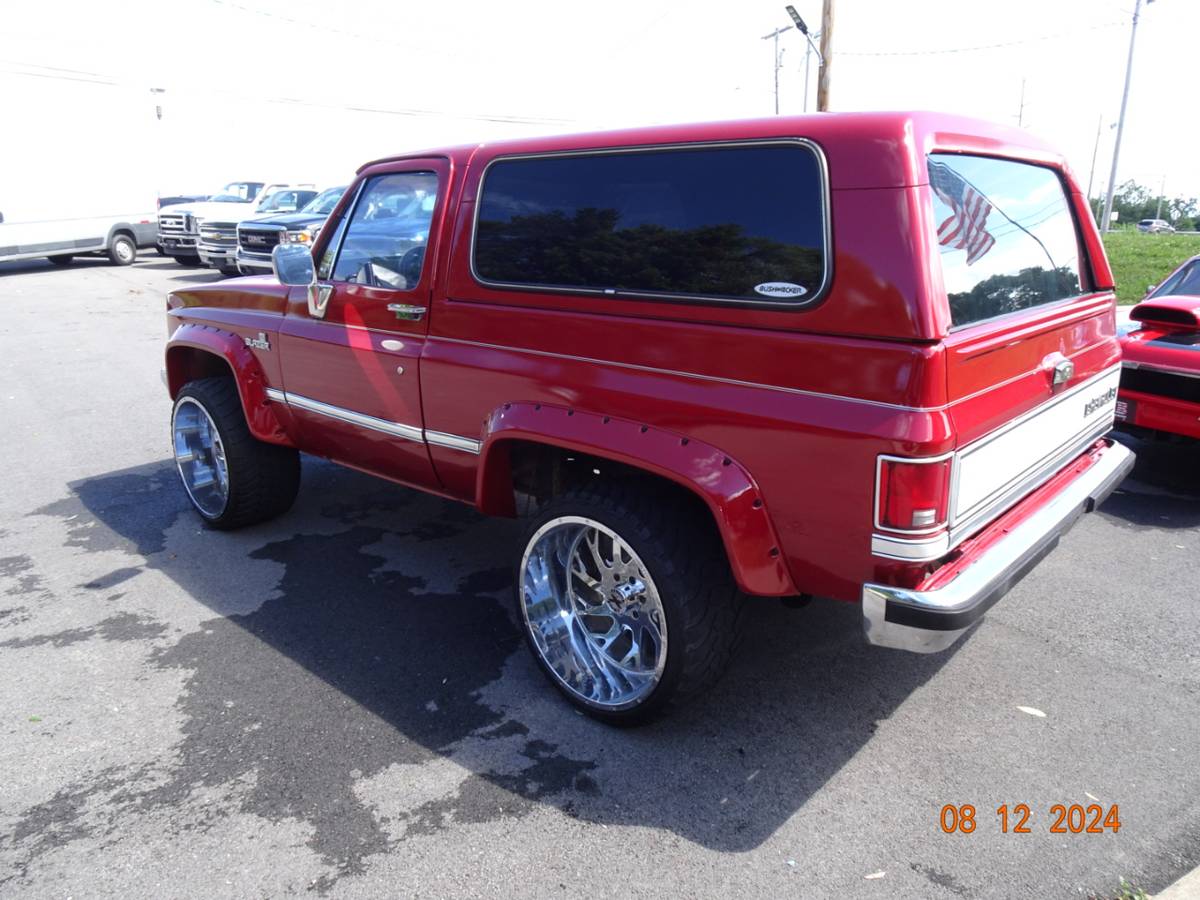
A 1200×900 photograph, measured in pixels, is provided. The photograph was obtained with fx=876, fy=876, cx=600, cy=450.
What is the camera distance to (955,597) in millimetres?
2527

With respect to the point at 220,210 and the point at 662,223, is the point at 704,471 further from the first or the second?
the point at 220,210

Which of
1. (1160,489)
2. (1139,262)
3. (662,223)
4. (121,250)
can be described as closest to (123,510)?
(662,223)

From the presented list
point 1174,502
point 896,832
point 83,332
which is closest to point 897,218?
point 896,832

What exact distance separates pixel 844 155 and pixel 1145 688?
2431 millimetres

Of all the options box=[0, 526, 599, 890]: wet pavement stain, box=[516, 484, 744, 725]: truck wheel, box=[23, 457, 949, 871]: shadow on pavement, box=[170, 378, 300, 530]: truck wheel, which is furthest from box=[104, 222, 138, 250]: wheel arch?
box=[516, 484, 744, 725]: truck wheel

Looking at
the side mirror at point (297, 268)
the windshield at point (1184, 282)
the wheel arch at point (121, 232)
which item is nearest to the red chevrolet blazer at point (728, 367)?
the side mirror at point (297, 268)

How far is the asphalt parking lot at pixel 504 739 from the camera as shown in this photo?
258 centimetres

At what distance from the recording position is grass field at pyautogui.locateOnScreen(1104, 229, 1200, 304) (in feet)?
47.6

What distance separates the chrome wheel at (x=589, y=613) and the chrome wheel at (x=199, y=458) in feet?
8.31

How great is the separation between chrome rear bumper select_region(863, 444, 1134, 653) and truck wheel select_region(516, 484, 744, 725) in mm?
574

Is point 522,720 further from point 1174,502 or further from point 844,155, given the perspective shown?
point 1174,502

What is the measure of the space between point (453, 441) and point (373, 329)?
715 millimetres

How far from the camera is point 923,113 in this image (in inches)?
104
